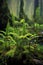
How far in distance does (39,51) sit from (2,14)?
2.73 m

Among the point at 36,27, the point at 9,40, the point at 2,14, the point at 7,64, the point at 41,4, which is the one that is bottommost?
the point at 7,64

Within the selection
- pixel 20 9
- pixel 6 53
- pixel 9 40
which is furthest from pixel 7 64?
pixel 20 9

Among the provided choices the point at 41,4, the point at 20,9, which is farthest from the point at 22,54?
the point at 41,4

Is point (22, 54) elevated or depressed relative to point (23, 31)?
depressed

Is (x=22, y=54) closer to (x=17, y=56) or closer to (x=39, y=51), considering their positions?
(x=17, y=56)

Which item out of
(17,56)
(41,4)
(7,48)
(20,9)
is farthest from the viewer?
(41,4)

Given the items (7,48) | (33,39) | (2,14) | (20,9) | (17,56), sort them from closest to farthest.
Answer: (17,56) → (7,48) → (33,39) → (2,14) → (20,9)

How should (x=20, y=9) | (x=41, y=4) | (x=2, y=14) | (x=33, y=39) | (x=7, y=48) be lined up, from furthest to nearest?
(x=41, y=4), (x=20, y=9), (x=2, y=14), (x=33, y=39), (x=7, y=48)

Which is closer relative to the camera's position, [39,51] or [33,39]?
[39,51]

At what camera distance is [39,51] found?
4086 mm

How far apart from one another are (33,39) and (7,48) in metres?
0.71

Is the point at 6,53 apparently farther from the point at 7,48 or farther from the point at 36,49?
the point at 36,49

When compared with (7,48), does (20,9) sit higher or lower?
higher

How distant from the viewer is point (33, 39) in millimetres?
4453
